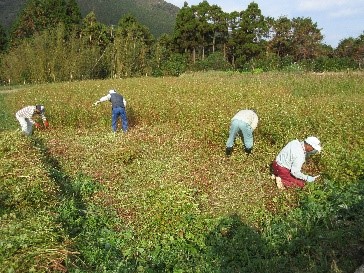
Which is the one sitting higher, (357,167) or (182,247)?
(357,167)

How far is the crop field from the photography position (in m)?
4.62

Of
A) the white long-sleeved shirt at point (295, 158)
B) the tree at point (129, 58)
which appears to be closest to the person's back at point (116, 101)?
the white long-sleeved shirt at point (295, 158)

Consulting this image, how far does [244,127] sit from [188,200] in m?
2.58

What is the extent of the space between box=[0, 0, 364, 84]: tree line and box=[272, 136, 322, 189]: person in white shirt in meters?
21.3

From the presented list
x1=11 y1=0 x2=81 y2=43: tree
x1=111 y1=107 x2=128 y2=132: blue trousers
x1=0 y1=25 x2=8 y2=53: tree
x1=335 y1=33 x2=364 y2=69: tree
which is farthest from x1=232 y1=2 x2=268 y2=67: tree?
x1=111 y1=107 x2=128 y2=132: blue trousers

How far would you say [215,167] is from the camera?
7.84 metres

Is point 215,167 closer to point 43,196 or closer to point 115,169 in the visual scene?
point 115,169

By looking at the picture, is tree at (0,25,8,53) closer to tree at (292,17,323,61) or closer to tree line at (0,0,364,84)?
tree line at (0,0,364,84)

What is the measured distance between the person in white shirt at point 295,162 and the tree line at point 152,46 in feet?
70.0

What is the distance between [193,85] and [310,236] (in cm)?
1069

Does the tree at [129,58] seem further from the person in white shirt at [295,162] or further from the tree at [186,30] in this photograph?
the person in white shirt at [295,162]

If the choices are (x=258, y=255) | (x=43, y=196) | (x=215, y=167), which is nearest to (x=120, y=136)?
(x=215, y=167)

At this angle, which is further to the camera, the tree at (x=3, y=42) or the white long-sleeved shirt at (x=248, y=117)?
the tree at (x=3, y=42)

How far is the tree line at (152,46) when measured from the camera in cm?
2931
